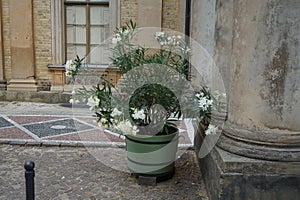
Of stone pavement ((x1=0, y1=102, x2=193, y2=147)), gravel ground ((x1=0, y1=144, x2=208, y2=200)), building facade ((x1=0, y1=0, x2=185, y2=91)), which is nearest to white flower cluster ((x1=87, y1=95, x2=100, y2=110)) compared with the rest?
gravel ground ((x1=0, y1=144, x2=208, y2=200))

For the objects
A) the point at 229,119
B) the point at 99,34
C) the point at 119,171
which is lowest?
the point at 119,171

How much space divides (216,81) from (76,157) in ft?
6.89

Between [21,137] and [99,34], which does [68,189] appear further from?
[99,34]

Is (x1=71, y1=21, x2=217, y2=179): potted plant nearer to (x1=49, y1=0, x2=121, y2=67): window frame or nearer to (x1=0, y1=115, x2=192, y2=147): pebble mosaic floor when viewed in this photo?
(x1=0, y1=115, x2=192, y2=147): pebble mosaic floor

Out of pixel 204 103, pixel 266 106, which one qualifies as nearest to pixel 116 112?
pixel 204 103

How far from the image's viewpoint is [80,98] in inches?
Answer: 133

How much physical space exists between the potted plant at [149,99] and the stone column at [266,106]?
1.96ft

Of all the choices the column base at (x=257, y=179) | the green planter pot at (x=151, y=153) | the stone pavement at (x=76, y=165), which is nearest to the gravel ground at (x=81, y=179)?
the stone pavement at (x=76, y=165)

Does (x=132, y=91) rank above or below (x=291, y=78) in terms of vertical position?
below

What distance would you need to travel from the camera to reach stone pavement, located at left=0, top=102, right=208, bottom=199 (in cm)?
338

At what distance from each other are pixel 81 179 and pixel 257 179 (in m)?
1.92

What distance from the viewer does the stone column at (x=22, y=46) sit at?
331 inches

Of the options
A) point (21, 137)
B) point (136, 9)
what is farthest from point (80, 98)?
point (136, 9)

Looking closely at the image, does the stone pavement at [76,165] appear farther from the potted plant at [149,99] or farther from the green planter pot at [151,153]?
the potted plant at [149,99]
